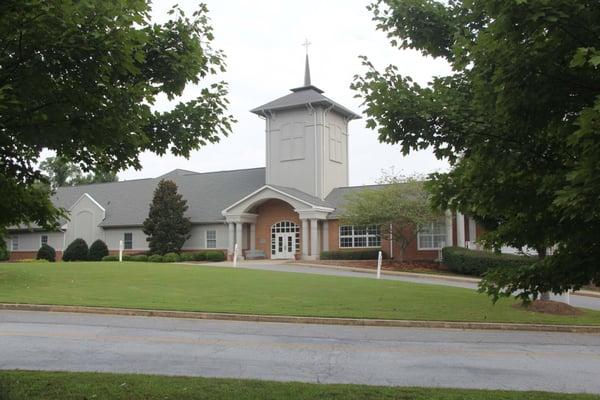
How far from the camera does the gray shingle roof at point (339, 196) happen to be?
3862 centimetres

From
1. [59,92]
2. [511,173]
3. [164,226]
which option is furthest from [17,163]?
[164,226]

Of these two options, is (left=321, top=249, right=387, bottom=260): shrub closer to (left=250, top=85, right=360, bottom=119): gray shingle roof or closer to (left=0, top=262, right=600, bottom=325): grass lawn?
(left=250, top=85, right=360, bottom=119): gray shingle roof

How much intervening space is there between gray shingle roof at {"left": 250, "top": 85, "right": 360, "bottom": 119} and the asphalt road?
28.3 meters

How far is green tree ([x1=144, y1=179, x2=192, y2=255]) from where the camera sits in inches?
1586

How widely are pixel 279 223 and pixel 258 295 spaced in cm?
2287

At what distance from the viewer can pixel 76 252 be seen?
4331cm

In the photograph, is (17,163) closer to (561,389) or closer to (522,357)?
(561,389)

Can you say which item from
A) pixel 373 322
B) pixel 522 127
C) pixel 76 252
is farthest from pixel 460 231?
pixel 522 127

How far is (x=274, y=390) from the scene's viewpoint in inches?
257

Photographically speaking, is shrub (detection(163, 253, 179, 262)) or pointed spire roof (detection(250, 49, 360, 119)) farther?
pointed spire roof (detection(250, 49, 360, 119))

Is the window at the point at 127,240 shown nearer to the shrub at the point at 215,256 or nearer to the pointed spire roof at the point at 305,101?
the shrub at the point at 215,256

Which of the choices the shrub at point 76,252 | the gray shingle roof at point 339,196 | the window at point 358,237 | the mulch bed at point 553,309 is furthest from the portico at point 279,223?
the mulch bed at point 553,309

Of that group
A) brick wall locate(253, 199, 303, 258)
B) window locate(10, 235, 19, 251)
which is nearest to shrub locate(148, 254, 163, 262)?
brick wall locate(253, 199, 303, 258)

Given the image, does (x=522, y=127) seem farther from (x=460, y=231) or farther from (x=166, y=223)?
(x=166, y=223)
